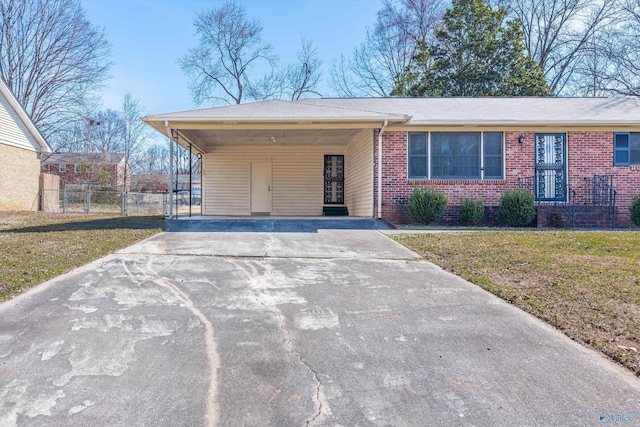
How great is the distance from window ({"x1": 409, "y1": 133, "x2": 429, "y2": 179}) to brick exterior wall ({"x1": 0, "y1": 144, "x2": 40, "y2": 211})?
14.9 meters

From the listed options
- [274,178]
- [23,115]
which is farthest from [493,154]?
[23,115]

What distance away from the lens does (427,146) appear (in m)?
10.9

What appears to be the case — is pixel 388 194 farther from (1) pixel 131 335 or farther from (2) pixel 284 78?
(2) pixel 284 78

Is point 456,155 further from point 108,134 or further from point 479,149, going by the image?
point 108,134

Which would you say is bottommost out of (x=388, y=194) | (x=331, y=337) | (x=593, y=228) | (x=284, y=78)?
(x=331, y=337)

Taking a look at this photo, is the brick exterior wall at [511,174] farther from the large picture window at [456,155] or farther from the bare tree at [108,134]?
the bare tree at [108,134]

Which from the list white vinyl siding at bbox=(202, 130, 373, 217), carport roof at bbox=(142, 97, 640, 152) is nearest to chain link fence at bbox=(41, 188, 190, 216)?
white vinyl siding at bbox=(202, 130, 373, 217)

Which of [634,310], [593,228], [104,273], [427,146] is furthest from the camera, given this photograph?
[427,146]

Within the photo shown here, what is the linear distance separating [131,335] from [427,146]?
30.9 ft

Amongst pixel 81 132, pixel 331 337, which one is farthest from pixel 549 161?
pixel 81 132

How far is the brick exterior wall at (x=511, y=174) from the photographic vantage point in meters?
10.8

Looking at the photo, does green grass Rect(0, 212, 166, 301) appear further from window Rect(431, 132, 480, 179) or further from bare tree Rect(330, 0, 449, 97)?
bare tree Rect(330, 0, 449, 97)

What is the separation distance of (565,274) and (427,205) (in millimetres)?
5347

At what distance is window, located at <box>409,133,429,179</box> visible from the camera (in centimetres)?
1095
